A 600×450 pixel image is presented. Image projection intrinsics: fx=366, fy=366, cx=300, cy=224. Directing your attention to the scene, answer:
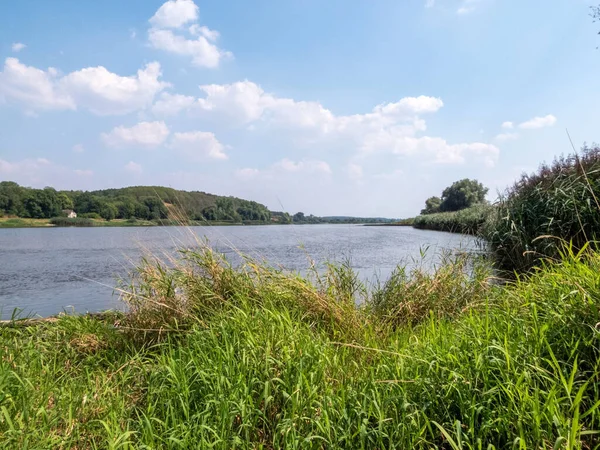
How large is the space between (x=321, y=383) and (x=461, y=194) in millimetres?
51064

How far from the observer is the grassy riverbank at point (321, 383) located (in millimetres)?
2000

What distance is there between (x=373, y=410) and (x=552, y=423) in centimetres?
94

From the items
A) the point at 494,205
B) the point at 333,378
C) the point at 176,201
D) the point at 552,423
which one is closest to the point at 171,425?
the point at 333,378

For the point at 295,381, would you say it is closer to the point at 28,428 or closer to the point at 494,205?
the point at 28,428

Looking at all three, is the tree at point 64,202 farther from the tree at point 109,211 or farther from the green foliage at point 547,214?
the green foliage at point 547,214

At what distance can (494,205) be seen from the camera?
27.0 feet

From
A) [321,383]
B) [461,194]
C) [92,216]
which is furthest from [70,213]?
[461,194]

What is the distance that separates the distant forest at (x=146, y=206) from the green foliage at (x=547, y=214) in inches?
Answer: 160

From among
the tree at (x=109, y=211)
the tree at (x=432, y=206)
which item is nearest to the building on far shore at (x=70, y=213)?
the tree at (x=109, y=211)

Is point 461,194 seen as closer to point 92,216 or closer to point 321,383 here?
point 92,216

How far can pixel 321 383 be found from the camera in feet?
8.43

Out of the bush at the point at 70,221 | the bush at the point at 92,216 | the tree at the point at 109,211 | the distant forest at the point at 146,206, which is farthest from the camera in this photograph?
the bush at the point at 70,221

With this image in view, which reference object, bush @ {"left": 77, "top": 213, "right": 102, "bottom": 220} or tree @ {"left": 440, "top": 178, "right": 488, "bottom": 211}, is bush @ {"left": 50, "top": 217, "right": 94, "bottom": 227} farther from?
tree @ {"left": 440, "top": 178, "right": 488, "bottom": 211}

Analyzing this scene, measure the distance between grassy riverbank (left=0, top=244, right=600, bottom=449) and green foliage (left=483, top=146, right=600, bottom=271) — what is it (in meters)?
3.57
